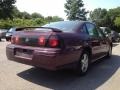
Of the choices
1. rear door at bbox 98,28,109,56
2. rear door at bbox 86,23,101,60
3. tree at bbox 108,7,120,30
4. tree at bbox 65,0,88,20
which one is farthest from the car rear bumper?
tree at bbox 65,0,88,20

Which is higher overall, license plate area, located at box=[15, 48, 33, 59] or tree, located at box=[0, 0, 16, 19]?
tree, located at box=[0, 0, 16, 19]

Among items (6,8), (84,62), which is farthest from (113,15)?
(84,62)

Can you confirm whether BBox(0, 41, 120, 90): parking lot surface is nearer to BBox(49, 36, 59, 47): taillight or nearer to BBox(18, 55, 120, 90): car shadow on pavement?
BBox(18, 55, 120, 90): car shadow on pavement

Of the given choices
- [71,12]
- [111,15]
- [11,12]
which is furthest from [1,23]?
Result: [111,15]

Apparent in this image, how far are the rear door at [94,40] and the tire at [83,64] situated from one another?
45 cm

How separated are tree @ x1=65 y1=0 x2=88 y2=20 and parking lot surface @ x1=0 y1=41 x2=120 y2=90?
197 ft

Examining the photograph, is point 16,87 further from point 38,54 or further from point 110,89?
point 110,89

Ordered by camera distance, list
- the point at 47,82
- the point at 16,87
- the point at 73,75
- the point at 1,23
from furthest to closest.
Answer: the point at 1,23 → the point at 73,75 → the point at 47,82 → the point at 16,87

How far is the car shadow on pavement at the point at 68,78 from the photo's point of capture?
5.62 meters

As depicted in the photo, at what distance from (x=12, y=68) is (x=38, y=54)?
5.93ft

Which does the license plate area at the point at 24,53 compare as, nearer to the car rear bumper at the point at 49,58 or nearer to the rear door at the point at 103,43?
the car rear bumper at the point at 49,58

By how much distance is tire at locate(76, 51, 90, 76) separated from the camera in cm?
633

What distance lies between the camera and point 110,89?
552cm

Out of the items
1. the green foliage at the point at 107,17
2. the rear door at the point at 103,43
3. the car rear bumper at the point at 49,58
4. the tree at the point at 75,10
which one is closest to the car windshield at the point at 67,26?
the car rear bumper at the point at 49,58
